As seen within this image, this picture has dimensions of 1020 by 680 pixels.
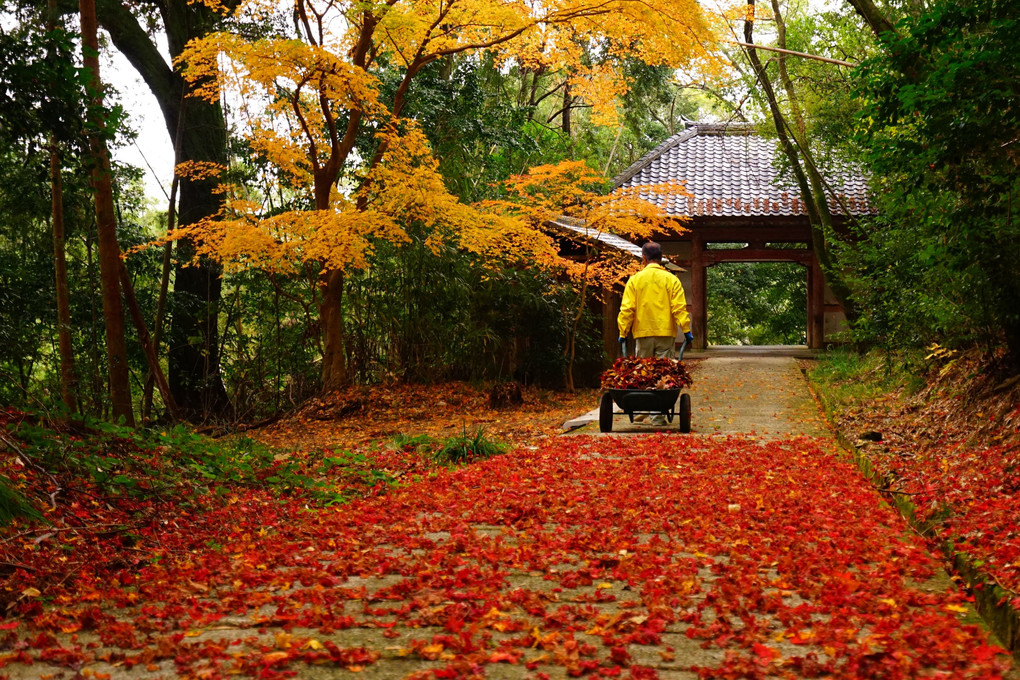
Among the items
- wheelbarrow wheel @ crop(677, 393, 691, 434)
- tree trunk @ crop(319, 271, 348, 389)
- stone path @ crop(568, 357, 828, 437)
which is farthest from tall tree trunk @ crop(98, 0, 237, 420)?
wheelbarrow wheel @ crop(677, 393, 691, 434)

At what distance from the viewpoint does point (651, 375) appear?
26.4 ft

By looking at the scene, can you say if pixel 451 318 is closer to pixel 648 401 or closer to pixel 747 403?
pixel 747 403

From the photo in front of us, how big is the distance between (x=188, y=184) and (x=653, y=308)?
8427 millimetres

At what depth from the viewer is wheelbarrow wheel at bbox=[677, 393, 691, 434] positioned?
27.2ft

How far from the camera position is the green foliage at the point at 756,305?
84.8 feet

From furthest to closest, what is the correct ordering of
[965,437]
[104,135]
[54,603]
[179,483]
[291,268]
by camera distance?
[291,268], [965,437], [104,135], [179,483], [54,603]

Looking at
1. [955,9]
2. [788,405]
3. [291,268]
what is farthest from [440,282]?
[955,9]

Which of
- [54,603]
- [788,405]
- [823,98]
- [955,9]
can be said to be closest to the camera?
[54,603]

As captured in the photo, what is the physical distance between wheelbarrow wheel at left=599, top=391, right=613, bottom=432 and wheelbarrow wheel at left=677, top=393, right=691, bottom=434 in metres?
0.69

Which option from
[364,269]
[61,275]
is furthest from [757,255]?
[61,275]

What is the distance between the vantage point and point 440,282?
13.7 m

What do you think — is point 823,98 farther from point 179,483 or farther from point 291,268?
point 179,483

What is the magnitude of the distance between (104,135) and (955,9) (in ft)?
17.8

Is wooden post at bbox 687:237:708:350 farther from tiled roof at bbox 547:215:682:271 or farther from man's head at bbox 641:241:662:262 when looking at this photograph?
man's head at bbox 641:241:662:262
